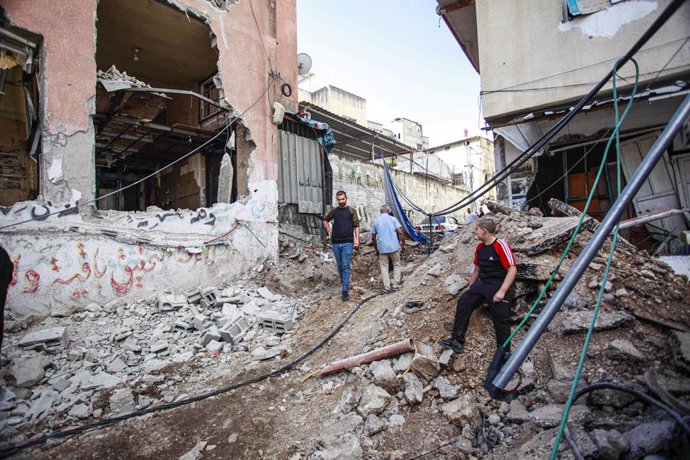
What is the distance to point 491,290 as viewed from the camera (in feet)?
10.8

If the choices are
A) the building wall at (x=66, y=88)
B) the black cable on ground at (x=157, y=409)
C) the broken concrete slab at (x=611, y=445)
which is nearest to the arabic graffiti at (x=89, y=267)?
the building wall at (x=66, y=88)

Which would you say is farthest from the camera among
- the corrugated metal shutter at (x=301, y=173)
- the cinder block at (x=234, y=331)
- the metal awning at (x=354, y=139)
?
the metal awning at (x=354, y=139)

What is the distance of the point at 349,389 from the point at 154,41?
29.0 feet

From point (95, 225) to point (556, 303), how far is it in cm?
621

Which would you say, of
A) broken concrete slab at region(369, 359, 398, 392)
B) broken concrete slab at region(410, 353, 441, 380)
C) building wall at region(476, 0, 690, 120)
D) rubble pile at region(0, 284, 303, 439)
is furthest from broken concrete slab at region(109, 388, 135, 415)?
building wall at region(476, 0, 690, 120)

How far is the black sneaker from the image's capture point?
330 cm

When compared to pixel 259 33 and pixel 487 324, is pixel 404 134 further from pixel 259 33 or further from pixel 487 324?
pixel 487 324

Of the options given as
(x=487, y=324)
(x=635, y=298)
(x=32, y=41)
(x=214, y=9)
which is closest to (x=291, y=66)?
(x=214, y=9)

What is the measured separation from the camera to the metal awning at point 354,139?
13.2 metres

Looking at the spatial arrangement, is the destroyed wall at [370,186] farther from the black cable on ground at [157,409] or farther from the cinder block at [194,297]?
the black cable on ground at [157,409]

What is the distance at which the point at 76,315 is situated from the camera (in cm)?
505

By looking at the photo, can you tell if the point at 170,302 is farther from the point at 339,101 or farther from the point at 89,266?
the point at 339,101

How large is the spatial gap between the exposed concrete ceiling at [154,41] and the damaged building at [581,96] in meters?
6.15

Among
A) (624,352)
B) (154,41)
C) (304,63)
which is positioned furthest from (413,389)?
(304,63)
